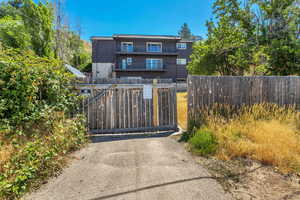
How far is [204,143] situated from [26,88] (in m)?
4.36

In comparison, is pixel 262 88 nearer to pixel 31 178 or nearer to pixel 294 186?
pixel 294 186

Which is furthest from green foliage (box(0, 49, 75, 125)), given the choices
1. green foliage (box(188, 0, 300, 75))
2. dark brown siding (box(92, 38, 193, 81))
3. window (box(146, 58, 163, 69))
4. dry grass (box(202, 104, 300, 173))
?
window (box(146, 58, 163, 69))

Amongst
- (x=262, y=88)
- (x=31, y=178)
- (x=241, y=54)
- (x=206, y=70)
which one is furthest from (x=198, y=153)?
(x=206, y=70)

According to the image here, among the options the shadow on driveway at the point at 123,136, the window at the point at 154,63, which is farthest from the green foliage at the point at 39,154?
the window at the point at 154,63

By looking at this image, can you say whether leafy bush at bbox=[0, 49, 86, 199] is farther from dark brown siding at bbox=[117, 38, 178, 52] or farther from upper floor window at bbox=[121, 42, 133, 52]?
dark brown siding at bbox=[117, 38, 178, 52]

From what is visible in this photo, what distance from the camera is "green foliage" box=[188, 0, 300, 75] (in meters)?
7.71

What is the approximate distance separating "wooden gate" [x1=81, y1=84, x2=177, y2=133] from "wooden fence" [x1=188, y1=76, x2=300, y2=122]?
775 millimetres

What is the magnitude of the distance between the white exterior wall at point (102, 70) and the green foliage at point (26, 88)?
20.1 metres

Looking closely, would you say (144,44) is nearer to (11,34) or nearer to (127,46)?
(127,46)

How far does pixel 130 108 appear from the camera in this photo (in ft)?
14.6

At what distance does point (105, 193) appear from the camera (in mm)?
1909

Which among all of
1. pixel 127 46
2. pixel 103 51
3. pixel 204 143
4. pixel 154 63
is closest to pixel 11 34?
pixel 204 143

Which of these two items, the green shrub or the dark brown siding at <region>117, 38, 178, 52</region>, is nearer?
the green shrub

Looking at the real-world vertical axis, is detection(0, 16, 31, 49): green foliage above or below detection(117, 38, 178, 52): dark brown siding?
below
